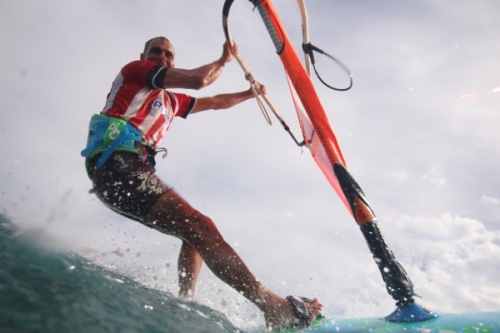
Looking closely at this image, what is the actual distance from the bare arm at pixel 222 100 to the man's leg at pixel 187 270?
1840mm

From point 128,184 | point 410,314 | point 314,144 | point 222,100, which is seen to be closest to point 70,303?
point 128,184

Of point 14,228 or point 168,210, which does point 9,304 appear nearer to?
point 168,210

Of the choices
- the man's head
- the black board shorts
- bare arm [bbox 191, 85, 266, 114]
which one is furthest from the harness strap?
bare arm [bbox 191, 85, 266, 114]

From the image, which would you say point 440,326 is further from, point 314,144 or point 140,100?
point 140,100

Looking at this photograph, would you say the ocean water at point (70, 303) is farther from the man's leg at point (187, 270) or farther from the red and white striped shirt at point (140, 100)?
the red and white striped shirt at point (140, 100)

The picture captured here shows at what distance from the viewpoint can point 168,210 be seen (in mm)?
2682

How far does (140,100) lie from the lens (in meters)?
3.13

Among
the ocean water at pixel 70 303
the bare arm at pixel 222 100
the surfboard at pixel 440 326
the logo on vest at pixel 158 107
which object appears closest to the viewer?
the ocean water at pixel 70 303

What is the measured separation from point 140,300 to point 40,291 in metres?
0.69

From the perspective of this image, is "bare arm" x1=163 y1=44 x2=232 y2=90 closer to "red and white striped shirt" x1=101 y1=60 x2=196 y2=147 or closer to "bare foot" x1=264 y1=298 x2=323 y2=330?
"red and white striped shirt" x1=101 y1=60 x2=196 y2=147

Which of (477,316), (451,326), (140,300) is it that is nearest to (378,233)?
(451,326)

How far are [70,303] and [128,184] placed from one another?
1.18 metres

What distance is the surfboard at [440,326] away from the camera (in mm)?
2648

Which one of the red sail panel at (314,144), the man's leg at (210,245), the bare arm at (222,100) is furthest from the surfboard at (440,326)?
the bare arm at (222,100)
